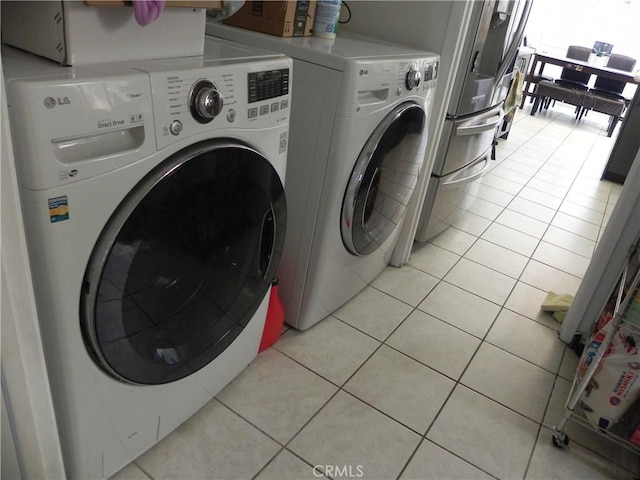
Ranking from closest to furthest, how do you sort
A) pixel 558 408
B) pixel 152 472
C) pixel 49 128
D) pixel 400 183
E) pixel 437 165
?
pixel 49 128 → pixel 152 472 → pixel 558 408 → pixel 400 183 → pixel 437 165

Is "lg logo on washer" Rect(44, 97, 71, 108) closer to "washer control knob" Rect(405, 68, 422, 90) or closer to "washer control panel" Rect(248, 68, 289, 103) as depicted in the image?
"washer control panel" Rect(248, 68, 289, 103)

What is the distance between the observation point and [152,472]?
49.3 inches

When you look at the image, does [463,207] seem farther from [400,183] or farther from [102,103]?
[102,103]

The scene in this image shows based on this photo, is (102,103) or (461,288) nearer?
(102,103)

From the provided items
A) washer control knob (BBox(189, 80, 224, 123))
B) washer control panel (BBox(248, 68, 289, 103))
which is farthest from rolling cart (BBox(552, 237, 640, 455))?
washer control knob (BBox(189, 80, 224, 123))

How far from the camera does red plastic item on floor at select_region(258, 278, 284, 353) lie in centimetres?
162

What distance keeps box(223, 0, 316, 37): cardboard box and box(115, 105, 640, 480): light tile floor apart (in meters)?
1.03

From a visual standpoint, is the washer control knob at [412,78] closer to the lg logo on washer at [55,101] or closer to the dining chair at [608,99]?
the lg logo on washer at [55,101]

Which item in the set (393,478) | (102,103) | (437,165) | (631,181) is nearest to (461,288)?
(437,165)

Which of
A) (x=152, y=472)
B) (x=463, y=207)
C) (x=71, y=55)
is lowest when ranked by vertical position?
(x=152, y=472)

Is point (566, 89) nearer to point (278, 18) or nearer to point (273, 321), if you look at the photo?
point (278, 18)

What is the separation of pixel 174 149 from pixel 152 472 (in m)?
0.84

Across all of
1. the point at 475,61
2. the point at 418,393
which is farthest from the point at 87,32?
the point at 475,61

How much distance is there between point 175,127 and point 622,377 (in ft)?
4.58
